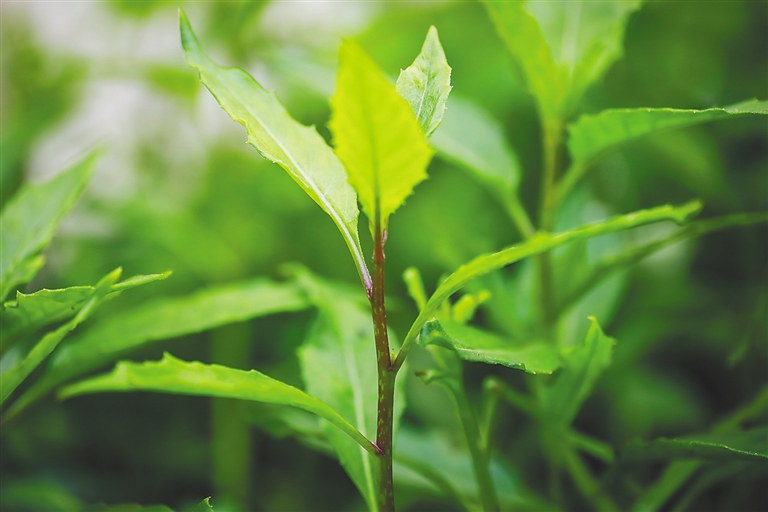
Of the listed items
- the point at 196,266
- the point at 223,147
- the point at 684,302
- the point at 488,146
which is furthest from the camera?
the point at 223,147

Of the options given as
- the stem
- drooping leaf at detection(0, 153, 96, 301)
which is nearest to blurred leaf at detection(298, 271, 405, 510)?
the stem

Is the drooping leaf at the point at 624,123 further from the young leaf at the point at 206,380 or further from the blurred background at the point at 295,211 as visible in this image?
the young leaf at the point at 206,380

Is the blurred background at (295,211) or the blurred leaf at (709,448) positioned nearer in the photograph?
the blurred leaf at (709,448)

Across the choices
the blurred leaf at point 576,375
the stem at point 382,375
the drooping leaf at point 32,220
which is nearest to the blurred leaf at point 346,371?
the stem at point 382,375

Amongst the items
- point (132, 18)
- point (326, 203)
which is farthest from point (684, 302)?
point (132, 18)

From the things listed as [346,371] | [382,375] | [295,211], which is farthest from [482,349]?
[295,211]

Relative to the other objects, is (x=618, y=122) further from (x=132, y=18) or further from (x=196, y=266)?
(x=132, y=18)
